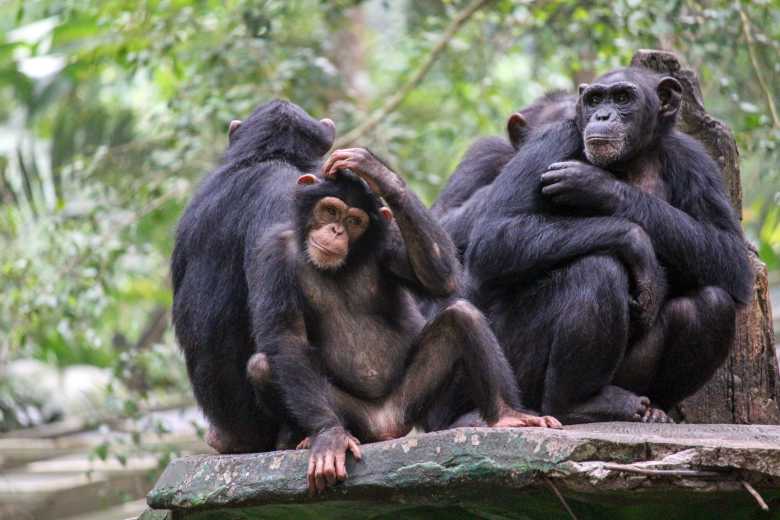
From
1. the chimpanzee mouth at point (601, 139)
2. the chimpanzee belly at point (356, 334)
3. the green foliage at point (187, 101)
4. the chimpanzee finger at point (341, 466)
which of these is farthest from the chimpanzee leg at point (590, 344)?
the green foliage at point (187, 101)

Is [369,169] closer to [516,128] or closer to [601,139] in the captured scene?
[601,139]

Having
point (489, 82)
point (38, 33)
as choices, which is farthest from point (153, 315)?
point (489, 82)

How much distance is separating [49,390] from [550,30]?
6.63m

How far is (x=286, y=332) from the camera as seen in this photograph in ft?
17.7

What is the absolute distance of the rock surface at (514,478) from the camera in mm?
4332

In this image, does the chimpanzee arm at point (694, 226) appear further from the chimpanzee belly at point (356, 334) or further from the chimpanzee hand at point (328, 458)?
the chimpanzee hand at point (328, 458)

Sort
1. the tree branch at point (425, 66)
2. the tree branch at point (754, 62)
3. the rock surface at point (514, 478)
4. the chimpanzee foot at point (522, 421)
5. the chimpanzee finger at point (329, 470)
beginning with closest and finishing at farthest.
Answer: the rock surface at point (514, 478)
the chimpanzee finger at point (329, 470)
the chimpanzee foot at point (522, 421)
the tree branch at point (754, 62)
the tree branch at point (425, 66)

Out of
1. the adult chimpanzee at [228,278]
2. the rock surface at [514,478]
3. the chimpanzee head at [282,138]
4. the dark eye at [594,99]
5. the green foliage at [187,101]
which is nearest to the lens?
the rock surface at [514,478]

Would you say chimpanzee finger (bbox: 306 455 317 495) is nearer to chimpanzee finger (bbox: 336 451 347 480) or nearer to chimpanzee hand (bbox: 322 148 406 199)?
chimpanzee finger (bbox: 336 451 347 480)

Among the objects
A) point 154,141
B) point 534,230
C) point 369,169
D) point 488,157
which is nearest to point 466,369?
point 534,230

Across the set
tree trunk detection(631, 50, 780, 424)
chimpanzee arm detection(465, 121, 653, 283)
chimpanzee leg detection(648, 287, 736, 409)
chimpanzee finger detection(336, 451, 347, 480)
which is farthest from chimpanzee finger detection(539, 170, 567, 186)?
chimpanzee finger detection(336, 451, 347, 480)

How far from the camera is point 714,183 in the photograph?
6.21 meters

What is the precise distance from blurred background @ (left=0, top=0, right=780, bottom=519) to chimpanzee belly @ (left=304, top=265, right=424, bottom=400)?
391cm

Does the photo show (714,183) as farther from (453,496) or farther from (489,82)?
(489,82)
